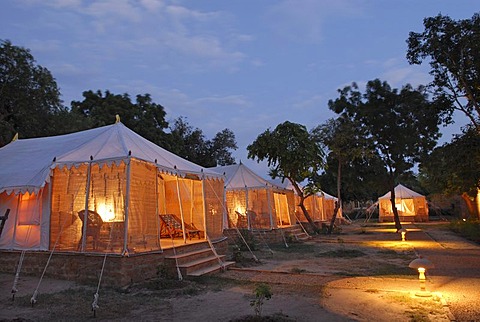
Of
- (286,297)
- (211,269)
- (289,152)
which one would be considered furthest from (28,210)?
(289,152)

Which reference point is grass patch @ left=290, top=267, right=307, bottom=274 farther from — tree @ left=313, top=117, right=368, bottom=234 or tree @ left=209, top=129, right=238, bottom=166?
tree @ left=209, top=129, right=238, bottom=166

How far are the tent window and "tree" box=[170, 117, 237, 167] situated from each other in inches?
731

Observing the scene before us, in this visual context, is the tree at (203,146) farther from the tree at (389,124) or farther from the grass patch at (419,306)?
the grass patch at (419,306)

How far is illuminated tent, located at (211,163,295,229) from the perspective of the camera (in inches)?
604

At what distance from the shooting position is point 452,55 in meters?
10.0

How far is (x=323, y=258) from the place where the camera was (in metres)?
10.3

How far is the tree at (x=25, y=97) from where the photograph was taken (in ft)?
40.5

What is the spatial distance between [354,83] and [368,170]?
184 inches

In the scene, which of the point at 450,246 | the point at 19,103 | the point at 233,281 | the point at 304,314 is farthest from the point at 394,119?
the point at 19,103

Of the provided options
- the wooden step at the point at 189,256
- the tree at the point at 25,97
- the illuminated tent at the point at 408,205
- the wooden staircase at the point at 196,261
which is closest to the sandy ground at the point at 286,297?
the wooden staircase at the point at 196,261

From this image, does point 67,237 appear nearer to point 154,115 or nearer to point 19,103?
point 19,103

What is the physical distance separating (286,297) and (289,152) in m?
10.3

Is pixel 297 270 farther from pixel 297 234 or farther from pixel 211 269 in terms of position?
pixel 297 234

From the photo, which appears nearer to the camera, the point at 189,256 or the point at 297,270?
the point at 189,256
